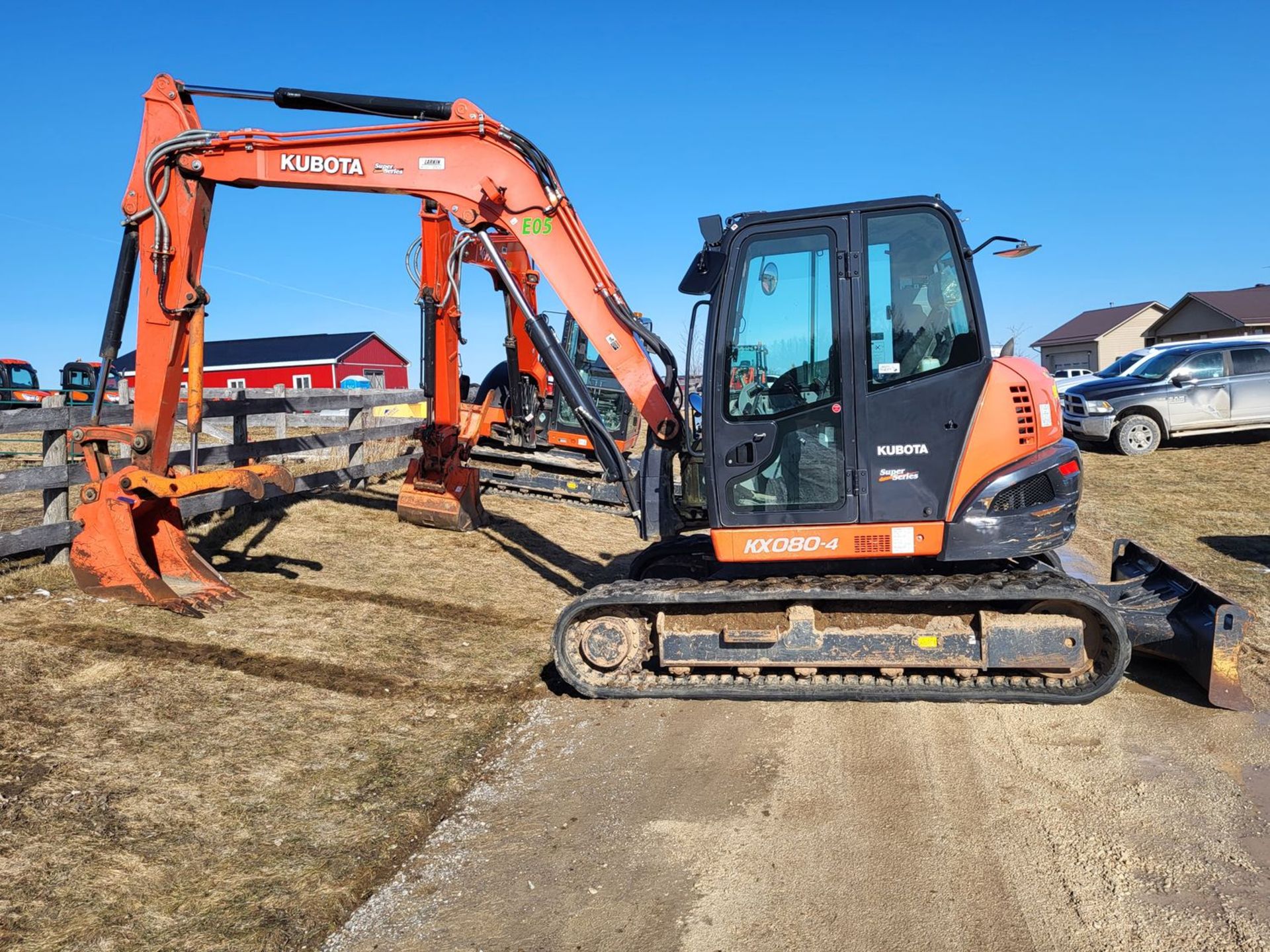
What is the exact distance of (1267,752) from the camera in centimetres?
493

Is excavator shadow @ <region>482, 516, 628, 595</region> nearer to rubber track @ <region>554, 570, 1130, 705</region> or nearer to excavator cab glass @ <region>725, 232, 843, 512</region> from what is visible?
rubber track @ <region>554, 570, 1130, 705</region>

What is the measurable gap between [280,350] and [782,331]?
4892 centimetres

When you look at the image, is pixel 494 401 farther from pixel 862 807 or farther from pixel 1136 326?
pixel 1136 326

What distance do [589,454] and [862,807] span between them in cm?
984

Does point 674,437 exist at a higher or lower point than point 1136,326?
lower

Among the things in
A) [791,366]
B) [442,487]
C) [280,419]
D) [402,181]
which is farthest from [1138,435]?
[402,181]

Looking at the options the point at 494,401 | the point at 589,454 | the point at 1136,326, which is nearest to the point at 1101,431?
the point at 589,454

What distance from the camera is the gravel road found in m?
3.42

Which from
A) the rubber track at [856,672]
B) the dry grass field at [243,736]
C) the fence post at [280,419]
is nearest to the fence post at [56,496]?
the dry grass field at [243,736]

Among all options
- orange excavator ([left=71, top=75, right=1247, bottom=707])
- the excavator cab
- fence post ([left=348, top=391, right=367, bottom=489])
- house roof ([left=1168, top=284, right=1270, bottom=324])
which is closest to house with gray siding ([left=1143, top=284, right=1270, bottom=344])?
house roof ([left=1168, top=284, right=1270, bottom=324])

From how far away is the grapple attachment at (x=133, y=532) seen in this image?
707 cm

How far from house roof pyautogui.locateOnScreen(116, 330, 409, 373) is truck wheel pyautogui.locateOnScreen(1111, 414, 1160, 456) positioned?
127 ft

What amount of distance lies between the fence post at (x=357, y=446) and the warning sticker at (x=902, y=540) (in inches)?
337

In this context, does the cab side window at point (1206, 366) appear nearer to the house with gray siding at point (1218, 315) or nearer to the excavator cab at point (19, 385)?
the house with gray siding at point (1218, 315)
